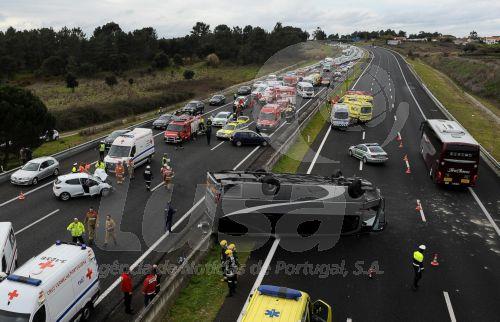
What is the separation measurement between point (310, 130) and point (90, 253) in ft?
99.4

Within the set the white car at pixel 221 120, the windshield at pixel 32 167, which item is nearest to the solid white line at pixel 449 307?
Answer: the windshield at pixel 32 167

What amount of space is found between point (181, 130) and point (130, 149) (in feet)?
27.6

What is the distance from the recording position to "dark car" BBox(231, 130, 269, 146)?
119 feet

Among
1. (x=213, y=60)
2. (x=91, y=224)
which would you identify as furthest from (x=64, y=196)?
(x=213, y=60)

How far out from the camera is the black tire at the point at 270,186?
1873 centimetres

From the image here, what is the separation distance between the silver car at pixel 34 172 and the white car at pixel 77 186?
11.2 ft

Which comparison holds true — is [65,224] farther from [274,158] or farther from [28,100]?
[28,100]

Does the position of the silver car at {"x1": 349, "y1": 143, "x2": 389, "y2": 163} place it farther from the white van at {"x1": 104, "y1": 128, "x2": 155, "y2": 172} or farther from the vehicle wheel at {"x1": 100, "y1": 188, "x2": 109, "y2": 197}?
the vehicle wheel at {"x1": 100, "y1": 188, "x2": 109, "y2": 197}

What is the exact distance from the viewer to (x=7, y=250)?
1586 cm

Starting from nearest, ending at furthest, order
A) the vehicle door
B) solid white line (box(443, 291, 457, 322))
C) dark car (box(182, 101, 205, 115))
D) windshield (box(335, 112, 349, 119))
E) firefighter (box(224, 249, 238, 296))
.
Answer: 1. the vehicle door
2. solid white line (box(443, 291, 457, 322))
3. firefighter (box(224, 249, 238, 296))
4. windshield (box(335, 112, 349, 119))
5. dark car (box(182, 101, 205, 115))

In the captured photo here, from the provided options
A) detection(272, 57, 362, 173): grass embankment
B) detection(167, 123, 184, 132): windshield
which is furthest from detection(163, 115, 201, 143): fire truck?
detection(272, 57, 362, 173): grass embankment

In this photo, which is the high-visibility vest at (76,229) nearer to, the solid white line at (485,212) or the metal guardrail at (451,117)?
the solid white line at (485,212)

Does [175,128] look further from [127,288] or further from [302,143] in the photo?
[127,288]

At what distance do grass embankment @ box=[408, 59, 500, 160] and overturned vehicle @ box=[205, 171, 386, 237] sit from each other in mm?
21117
